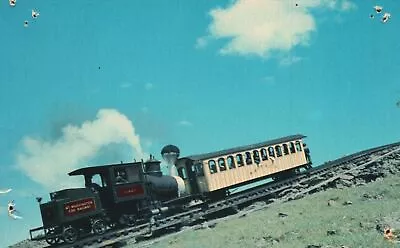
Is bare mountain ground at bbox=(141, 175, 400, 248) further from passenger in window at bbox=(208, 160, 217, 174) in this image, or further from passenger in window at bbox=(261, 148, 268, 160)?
passenger in window at bbox=(261, 148, 268, 160)

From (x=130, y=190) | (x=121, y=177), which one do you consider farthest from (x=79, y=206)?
(x=130, y=190)

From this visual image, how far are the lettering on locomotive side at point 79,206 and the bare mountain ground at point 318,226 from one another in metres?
3.20

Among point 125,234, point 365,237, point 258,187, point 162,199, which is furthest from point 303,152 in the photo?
point 365,237

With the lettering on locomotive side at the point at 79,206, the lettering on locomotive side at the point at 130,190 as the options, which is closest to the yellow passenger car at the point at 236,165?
the lettering on locomotive side at the point at 130,190

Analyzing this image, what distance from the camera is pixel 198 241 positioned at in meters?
13.8

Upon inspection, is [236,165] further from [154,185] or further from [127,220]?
[127,220]

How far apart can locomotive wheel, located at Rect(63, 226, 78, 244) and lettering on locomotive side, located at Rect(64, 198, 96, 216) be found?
0.56 meters

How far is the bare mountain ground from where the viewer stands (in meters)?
10.2

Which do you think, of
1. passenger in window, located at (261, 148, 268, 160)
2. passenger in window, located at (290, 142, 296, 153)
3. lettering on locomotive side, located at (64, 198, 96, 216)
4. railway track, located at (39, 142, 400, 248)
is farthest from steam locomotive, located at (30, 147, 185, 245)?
passenger in window, located at (290, 142, 296, 153)

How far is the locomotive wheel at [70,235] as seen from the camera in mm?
16594

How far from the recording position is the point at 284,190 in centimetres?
2348

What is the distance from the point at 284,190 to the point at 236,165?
2995 mm

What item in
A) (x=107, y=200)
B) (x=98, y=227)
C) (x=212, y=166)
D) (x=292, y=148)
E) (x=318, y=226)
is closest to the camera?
(x=318, y=226)

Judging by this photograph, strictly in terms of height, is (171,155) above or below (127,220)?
above
